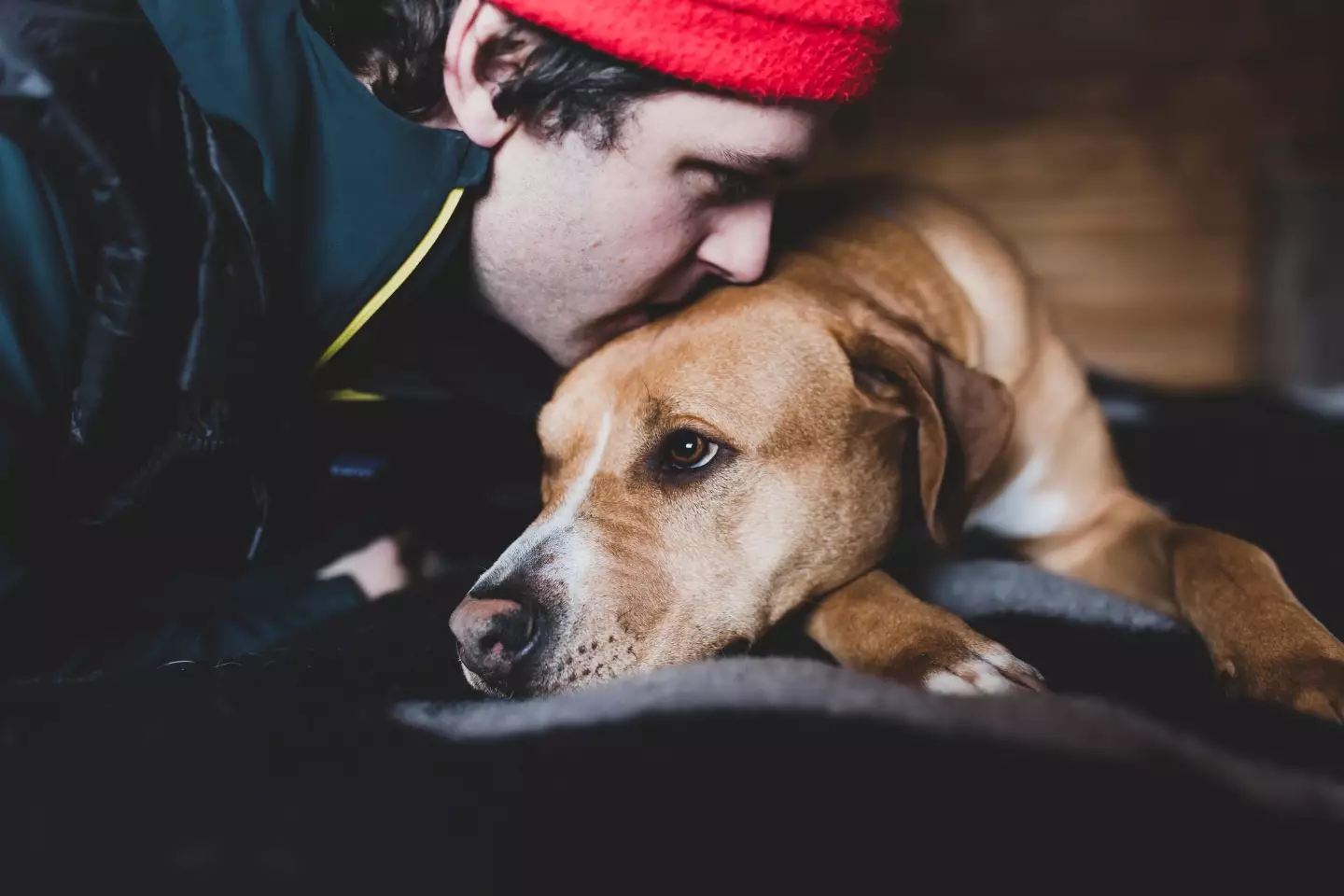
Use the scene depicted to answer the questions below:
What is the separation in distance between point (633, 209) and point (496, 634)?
2.11 ft

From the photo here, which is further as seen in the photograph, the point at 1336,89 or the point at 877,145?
the point at 877,145

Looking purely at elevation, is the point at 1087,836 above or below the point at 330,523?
above

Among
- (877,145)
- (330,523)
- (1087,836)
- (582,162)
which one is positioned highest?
(582,162)

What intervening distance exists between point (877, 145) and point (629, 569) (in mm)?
3900

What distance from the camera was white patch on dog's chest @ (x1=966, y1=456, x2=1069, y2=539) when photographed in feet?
6.13

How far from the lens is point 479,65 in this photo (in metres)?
1.46

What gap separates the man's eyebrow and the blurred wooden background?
3.36 m

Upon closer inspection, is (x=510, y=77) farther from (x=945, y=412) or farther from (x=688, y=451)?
(x=945, y=412)

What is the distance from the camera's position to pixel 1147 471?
2471 mm

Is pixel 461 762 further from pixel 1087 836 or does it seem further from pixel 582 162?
pixel 582 162

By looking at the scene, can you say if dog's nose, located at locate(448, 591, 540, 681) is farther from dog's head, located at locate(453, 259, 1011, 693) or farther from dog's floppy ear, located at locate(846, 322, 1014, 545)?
dog's floppy ear, located at locate(846, 322, 1014, 545)

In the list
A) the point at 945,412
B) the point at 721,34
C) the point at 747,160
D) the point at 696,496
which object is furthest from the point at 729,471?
the point at 721,34

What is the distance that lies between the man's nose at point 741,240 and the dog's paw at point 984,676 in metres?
0.74

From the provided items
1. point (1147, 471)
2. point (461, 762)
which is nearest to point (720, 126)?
point (461, 762)
